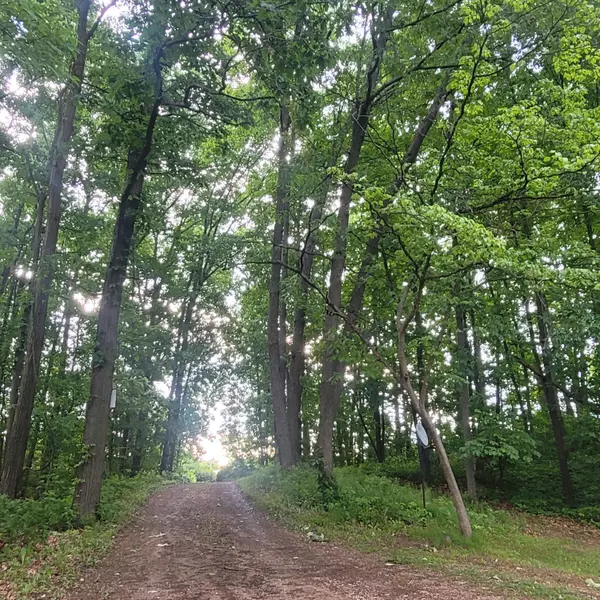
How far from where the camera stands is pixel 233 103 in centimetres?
851

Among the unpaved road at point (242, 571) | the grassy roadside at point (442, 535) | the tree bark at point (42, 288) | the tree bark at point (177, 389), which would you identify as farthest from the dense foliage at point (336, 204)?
the tree bark at point (177, 389)

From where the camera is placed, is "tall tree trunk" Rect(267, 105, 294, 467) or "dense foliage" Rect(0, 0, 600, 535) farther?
"tall tree trunk" Rect(267, 105, 294, 467)

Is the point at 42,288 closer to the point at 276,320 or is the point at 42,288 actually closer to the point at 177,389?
the point at 276,320

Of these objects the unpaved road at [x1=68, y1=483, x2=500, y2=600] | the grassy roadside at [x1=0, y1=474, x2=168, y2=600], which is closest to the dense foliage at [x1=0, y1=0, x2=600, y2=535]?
the grassy roadside at [x1=0, y1=474, x2=168, y2=600]

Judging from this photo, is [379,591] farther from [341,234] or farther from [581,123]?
[581,123]

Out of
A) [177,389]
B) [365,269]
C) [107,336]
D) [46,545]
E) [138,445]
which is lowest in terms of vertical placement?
[46,545]

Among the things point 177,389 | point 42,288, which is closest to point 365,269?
point 42,288

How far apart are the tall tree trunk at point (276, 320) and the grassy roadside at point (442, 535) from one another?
136 centimetres

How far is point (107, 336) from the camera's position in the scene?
852 centimetres

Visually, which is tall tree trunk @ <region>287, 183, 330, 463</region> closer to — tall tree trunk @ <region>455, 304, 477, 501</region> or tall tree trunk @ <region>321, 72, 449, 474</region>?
tall tree trunk @ <region>321, 72, 449, 474</region>

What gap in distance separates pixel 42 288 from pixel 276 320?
6.34m

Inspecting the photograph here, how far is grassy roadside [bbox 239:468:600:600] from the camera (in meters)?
5.60

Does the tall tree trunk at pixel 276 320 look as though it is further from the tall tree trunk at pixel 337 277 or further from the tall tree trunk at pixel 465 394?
the tall tree trunk at pixel 465 394

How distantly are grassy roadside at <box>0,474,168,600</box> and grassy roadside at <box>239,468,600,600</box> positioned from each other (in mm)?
3049
